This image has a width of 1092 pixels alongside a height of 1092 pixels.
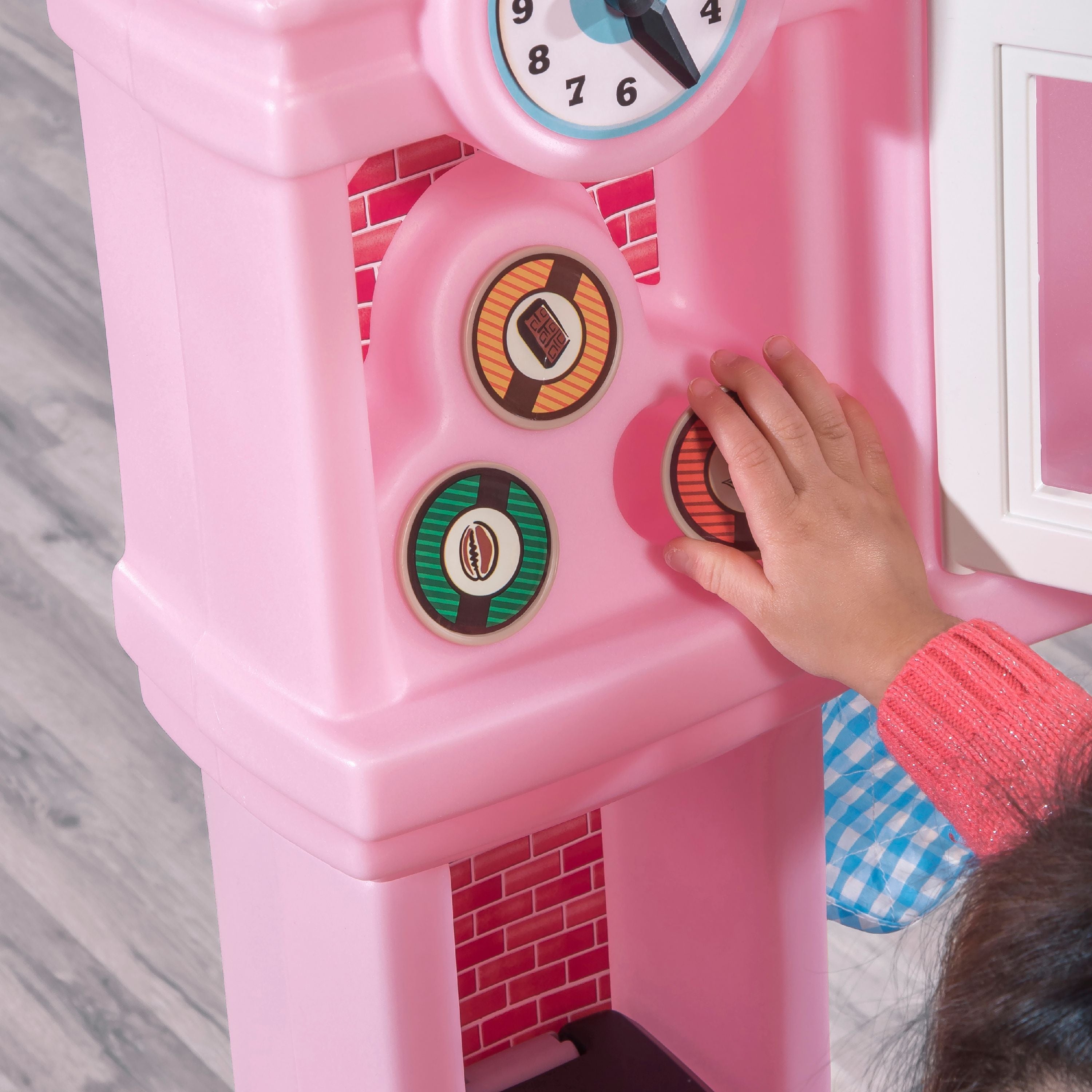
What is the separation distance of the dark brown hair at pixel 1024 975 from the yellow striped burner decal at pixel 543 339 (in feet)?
0.94

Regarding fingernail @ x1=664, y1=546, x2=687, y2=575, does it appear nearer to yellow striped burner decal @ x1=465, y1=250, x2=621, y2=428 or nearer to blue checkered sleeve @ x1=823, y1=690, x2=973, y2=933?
yellow striped burner decal @ x1=465, y1=250, x2=621, y2=428

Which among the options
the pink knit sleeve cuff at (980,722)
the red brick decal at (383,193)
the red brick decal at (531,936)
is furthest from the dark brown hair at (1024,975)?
the red brick decal at (531,936)

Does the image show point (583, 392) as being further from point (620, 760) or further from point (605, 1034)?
point (605, 1034)

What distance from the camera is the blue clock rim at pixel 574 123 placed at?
616 mm

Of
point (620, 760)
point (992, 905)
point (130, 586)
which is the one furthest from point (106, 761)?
point (992, 905)

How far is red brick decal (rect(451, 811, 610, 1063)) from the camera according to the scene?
1007 mm

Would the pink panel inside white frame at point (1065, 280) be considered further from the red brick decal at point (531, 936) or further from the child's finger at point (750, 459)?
the red brick decal at point (531, 936)

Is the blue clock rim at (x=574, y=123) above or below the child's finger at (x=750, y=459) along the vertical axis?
above

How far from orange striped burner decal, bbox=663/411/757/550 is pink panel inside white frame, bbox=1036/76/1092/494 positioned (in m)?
0.15

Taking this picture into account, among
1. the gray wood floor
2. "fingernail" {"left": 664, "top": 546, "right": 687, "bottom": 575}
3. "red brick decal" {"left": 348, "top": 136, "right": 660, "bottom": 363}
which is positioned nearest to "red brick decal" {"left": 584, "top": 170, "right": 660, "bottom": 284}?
"red brick decal" {"left": 348, "top": 136, "right": 660, "bottom": 363}

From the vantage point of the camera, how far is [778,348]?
0.78m

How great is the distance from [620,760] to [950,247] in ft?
0.93

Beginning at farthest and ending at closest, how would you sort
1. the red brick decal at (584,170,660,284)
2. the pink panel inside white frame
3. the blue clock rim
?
the red brick decal at (584,170,660,284)
the pink panel inside white frame
the blue clock rim

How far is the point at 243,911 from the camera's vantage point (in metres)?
0.92
